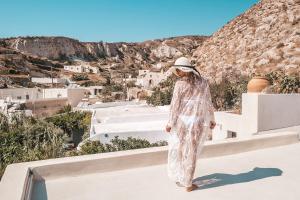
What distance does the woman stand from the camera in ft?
9.66

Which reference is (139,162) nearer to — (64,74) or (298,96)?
(298,96)

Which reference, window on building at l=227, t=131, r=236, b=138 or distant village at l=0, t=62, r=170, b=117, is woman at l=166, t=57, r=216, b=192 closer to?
window on building at l=227, t=131, r=236, b=138

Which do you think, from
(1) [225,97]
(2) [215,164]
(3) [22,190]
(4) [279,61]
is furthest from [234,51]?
(3) [22,190]

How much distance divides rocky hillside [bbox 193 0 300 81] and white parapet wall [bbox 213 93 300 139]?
13774mm

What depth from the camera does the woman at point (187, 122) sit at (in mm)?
2945

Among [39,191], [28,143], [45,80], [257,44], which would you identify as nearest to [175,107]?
[39,191]

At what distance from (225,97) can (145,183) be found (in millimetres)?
13932

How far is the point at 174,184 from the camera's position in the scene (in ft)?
10.3

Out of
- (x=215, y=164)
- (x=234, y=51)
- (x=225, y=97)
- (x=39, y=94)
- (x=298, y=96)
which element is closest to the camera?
(x=215, y=164)

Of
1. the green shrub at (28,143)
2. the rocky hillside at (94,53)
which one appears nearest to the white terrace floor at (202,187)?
the green shrub at (28,143)

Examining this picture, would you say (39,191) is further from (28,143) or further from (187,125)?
(28,143)

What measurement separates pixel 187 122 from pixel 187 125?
0.03m

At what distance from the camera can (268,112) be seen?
644 cm

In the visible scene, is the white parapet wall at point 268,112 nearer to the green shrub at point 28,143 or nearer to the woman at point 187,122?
the woman at point 187,122
